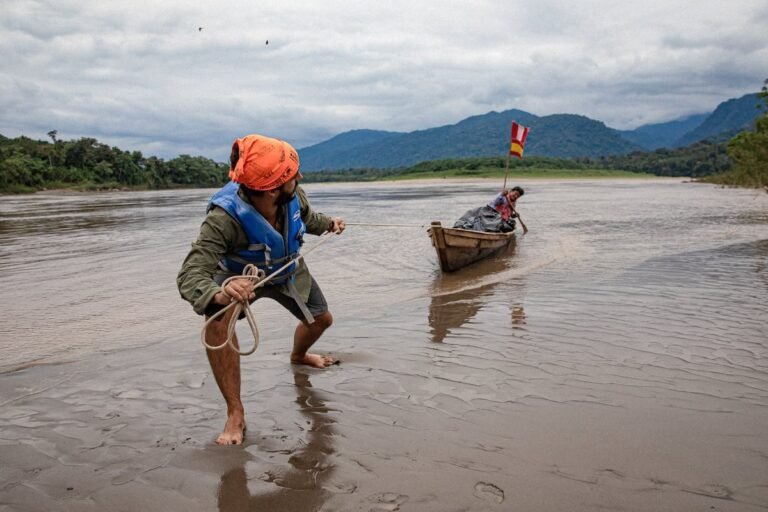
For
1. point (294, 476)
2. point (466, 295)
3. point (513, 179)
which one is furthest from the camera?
point (513, 179)

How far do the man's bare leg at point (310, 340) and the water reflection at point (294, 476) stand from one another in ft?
3.23

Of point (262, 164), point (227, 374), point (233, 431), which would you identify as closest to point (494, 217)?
point (262, 164)

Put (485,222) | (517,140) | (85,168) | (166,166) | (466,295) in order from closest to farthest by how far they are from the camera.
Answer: (466,295), (485,222), (517,140), (85,168), (166,166)

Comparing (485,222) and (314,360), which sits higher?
(485,222)

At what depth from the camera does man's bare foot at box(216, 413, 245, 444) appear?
3.41 m

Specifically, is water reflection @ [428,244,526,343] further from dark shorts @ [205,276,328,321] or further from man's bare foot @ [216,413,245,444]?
man's bare foot @ [216,413,245,444]

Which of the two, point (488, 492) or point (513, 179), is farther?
point (513, 179)

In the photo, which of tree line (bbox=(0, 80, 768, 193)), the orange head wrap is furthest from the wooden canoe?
tree line (bbox=(0, 80, 768, 193))

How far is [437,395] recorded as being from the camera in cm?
414

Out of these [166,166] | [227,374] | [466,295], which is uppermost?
[166,166]

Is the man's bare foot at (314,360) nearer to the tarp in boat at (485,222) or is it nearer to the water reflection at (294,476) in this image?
the water reflection at (294,476)

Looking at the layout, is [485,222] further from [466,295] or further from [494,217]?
[466,295]

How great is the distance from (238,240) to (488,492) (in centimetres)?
217

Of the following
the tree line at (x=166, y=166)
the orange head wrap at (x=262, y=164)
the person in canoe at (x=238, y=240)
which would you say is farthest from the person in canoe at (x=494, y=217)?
the tree line at (x=166, y=166)
